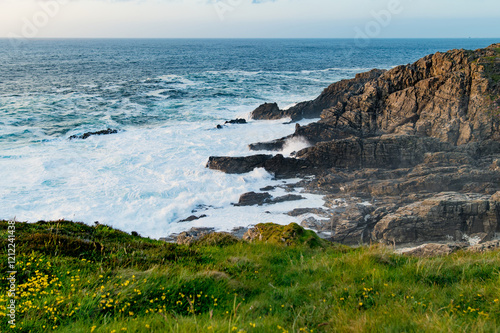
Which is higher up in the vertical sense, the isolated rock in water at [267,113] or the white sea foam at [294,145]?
the isolated rock in water at [267,113]

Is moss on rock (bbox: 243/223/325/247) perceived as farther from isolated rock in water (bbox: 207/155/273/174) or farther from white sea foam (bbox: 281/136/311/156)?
white sea foam (bbox: 281/136/311/156)

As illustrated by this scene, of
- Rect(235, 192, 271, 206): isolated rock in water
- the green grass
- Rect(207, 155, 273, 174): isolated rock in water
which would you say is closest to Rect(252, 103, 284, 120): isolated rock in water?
Rect(207, 155, 273, 174): isolated rock in water

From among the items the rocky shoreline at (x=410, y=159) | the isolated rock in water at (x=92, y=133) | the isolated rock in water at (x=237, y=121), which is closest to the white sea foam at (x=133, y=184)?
the isolated rock in water at (x=92, y=133)

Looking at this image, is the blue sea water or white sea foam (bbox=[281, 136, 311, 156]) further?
white sea foam (bbox=[281, 136, 311, 156])

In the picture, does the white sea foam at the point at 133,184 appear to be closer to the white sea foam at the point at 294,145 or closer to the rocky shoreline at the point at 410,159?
the rocky shoreline at the point at 410,159

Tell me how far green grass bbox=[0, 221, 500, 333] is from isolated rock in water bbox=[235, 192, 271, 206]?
37.7 ft

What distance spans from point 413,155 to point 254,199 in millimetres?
10195

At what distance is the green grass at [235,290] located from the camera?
4250 mm

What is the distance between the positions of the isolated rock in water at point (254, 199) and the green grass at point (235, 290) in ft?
37.7

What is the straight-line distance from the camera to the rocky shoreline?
47.6 feet

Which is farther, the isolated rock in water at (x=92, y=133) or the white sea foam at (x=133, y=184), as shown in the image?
the isolated rock in water at (x=92, y=133)

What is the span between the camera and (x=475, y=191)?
17.2 metres

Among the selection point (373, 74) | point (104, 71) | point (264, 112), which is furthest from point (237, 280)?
point (104, 71)

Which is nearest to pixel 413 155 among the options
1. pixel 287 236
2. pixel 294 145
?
pixel 294 145
